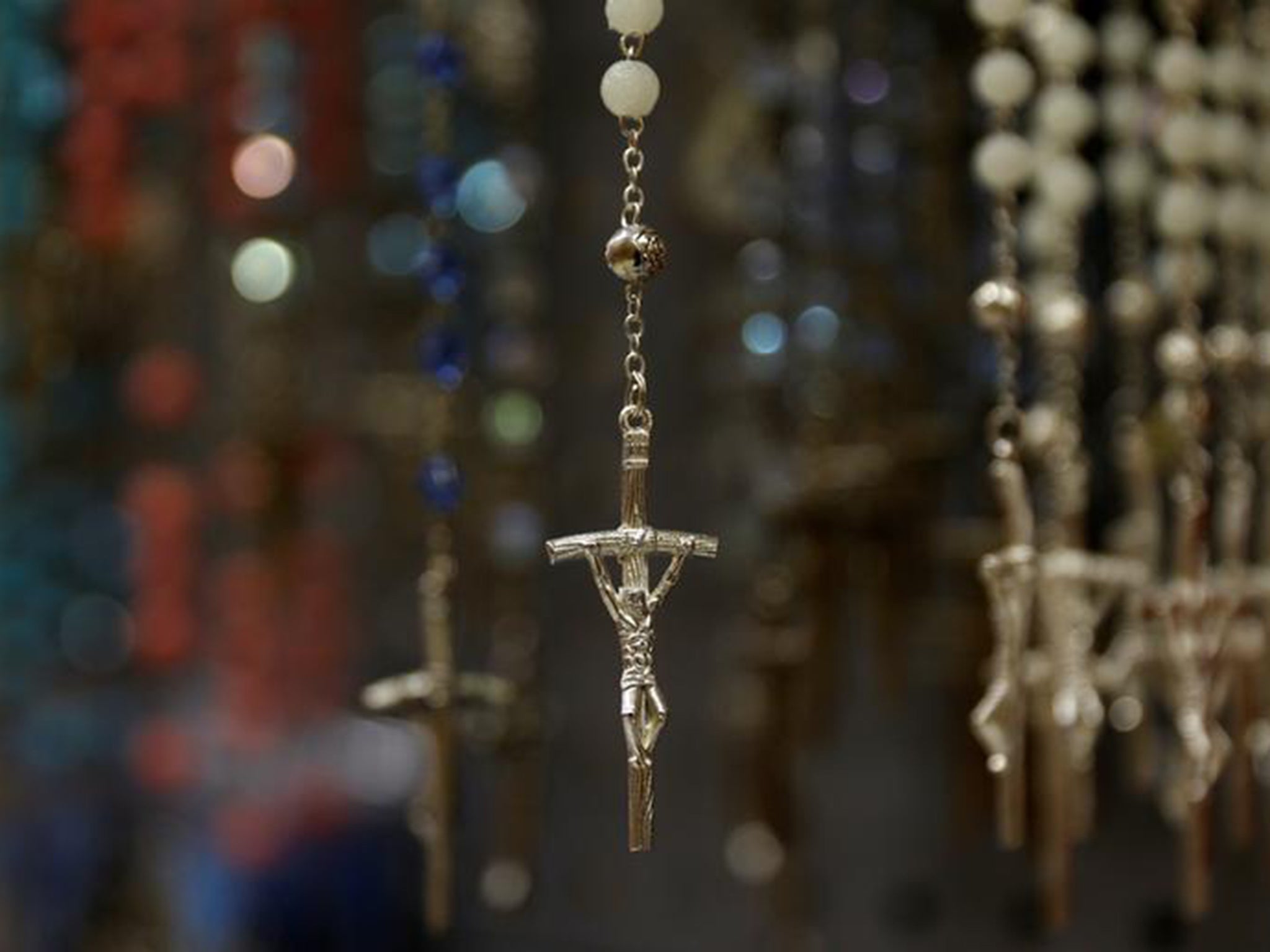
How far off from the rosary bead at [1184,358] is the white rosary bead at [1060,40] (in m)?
0.18

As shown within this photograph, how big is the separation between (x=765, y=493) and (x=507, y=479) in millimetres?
224

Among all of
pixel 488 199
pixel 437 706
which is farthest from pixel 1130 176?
pixel 488 199

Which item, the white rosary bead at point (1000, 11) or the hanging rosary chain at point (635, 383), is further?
the white rosary bead at point (1000, 11)

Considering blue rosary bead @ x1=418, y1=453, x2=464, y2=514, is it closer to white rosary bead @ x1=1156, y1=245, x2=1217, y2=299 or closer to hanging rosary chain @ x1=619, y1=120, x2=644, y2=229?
hanging rosary chain @ x1=619, y1=120, x2=644, y2=229

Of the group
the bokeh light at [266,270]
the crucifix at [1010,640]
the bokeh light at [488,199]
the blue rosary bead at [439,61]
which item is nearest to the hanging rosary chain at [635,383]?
the crucifix at [1010,640]

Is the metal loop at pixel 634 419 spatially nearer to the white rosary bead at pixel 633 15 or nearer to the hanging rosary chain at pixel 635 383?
the hanging rosary chain at pixel 635 383

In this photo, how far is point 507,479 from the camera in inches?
63.7

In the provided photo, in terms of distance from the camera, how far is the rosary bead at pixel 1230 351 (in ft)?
3.96

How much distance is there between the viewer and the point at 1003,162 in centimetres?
109

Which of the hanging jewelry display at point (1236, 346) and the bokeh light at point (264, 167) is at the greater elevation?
the bokeh light at point (264, 167)

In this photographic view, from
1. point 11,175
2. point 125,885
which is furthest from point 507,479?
point 125,885

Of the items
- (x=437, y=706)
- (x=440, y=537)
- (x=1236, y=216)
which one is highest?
(x=1236, y=216)

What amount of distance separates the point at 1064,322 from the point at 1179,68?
0.18 meters

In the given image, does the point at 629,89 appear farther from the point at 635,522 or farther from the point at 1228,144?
the point at 1228,144
